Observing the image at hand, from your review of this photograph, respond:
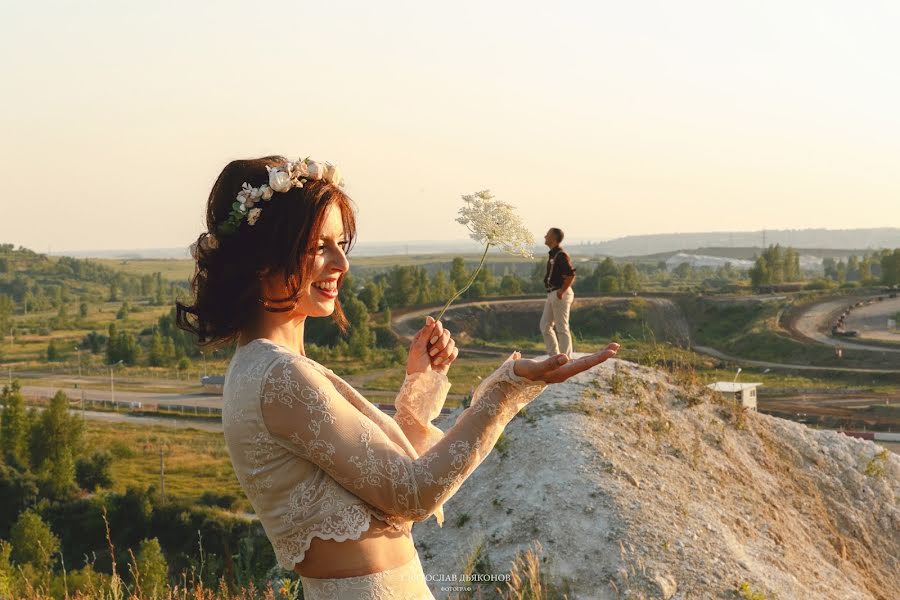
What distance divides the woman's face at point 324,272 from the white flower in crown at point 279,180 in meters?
0.12

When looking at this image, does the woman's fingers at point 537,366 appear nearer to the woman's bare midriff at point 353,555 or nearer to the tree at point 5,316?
the woman's bare midriff at point 353,555

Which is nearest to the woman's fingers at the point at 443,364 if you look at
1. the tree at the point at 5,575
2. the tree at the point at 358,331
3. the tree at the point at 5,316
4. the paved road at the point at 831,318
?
the tree at the point at 5,575

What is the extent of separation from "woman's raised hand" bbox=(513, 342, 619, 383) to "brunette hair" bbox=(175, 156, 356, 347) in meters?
0.57

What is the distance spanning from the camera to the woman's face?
7.49 ft

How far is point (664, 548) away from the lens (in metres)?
7.54

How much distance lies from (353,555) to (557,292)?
980cm

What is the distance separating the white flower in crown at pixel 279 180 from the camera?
222cm

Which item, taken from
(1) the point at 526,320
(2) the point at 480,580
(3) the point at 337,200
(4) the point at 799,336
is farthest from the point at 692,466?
(1) the point at 526,320

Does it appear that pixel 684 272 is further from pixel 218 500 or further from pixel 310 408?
pixel 310 408

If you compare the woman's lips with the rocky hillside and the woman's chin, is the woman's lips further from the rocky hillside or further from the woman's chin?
the rocky hillside

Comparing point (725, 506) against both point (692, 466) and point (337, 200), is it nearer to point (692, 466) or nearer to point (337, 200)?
point (692, 466)

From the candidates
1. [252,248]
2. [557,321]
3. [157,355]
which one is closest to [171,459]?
[557,321]

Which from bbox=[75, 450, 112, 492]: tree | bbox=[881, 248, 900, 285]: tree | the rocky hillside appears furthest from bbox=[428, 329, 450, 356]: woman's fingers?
bbox=[881, 248, 900, 285]: tree

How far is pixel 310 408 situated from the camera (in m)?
2.08
